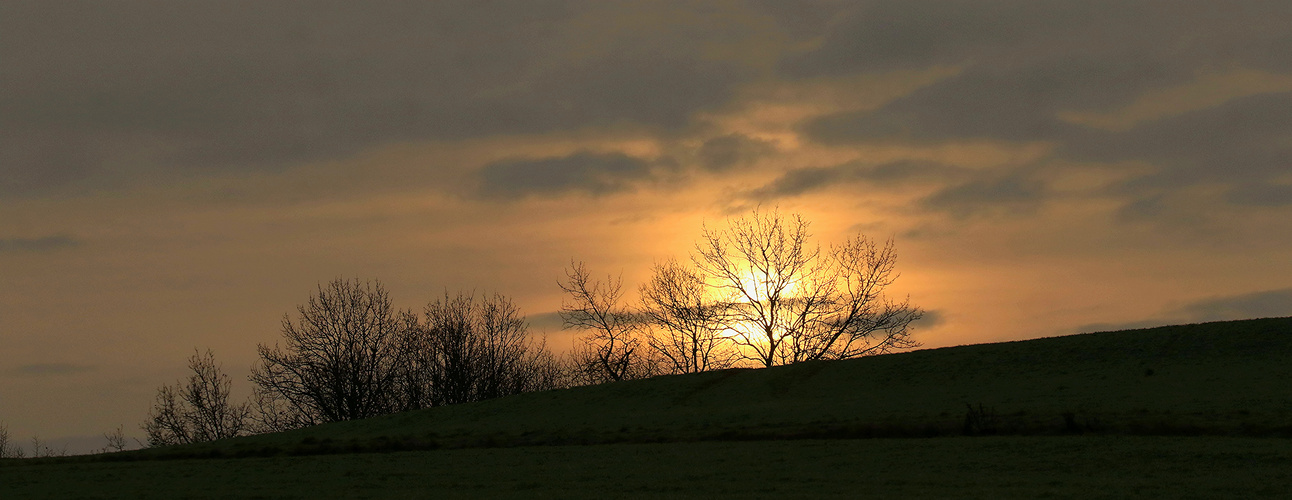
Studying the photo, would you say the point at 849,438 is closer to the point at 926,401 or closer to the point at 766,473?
the point at 926,401

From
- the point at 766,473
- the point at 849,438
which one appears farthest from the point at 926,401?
the point at 766,473

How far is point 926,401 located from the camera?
46594 mm

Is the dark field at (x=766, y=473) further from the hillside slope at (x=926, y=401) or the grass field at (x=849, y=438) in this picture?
the hillside slope at (x=926, y=401)

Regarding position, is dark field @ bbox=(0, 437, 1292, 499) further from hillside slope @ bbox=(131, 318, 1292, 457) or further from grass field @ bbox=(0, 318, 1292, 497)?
hillside slope @ bbox=(131, 318, 1292, 457)

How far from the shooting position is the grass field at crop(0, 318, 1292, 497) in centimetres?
2831

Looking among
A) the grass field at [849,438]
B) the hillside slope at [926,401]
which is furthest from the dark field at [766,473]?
the hillside slope at [926,401]

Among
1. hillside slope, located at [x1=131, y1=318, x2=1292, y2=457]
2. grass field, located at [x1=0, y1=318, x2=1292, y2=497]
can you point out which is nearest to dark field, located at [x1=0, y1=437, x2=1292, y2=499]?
grass field, located at [x1=0, y1=318, x2=1292, y2=497]

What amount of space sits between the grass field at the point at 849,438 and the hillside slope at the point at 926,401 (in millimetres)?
159

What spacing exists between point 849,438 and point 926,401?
28.5 ft

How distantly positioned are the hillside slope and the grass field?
0.52 ft

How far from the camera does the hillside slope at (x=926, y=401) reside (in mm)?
38219

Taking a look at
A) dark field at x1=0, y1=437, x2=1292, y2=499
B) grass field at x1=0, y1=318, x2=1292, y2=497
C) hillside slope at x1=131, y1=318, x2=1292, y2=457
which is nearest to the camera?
dark field at x1=0, y1=437, x2=1292, y2=499

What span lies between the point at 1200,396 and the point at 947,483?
63.4 feet

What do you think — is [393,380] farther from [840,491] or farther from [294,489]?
[840,491]
